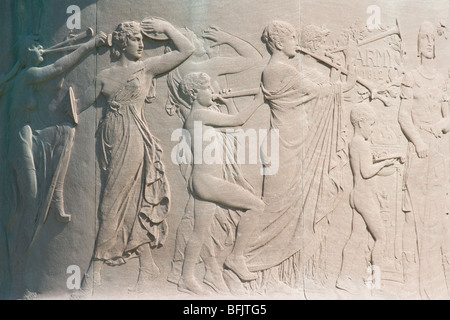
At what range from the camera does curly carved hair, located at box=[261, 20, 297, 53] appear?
60.8ft

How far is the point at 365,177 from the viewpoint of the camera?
1897cm

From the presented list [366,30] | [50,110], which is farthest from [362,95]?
[50,110]

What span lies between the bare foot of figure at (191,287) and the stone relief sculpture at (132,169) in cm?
64

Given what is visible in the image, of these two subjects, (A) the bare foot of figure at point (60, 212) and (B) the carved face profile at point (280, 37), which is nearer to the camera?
(B) the carved face profile at point (280, 37)

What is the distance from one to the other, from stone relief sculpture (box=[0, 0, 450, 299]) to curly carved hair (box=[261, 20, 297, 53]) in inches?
0.8

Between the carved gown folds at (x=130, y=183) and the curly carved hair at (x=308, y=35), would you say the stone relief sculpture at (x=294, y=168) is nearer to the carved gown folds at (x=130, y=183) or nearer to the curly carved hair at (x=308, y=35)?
the curly carved hair at (x=308, y=35)

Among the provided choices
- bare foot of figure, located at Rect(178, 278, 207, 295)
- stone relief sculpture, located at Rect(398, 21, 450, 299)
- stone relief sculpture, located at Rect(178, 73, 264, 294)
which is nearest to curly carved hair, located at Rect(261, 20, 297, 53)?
stone relief sculpture, located at Rect(178, 73, 264, 294)

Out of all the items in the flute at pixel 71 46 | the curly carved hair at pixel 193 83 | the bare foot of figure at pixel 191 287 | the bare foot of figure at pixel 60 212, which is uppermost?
the flute at pixel 71 46

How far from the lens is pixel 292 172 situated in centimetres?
1858

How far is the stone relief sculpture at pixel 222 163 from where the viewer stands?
1848 cm

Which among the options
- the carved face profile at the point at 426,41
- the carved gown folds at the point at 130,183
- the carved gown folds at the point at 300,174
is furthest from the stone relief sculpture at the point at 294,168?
the carved face profile at the point at 426,41

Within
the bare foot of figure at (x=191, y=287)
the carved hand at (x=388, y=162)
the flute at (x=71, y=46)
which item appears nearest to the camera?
the bare foot of figure at (x=191, y=287)

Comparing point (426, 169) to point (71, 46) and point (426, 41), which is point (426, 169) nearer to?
point (426, 41)

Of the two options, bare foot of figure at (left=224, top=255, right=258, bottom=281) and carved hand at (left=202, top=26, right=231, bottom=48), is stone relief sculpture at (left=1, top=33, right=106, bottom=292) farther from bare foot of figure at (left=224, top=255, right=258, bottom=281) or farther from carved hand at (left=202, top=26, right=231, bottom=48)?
bare foot of figure at (left=224, top=255, right=258, bottom=281)
